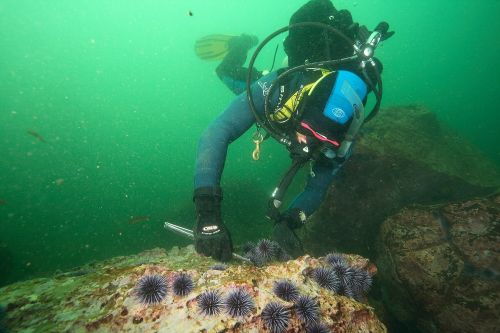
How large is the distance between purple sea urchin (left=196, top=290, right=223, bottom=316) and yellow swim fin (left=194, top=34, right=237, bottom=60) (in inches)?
333

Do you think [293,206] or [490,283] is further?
[293,206]

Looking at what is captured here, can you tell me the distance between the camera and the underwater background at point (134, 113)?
14352 mm

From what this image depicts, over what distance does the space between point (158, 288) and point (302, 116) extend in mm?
2755

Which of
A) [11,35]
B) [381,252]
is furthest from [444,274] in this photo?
[11,35]

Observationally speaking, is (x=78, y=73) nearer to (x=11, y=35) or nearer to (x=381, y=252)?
(x=11, y=35)

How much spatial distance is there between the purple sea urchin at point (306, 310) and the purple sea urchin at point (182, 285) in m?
0.93

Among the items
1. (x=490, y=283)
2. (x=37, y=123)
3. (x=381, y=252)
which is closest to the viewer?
(x=490, y=283)

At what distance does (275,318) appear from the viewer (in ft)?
6.88

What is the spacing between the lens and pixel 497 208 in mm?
4562

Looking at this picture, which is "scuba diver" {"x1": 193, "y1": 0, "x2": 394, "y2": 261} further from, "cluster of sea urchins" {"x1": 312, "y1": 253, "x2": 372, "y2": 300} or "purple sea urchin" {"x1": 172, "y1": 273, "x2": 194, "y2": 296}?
"cluster of sea urchins" {"x1": 312, "y1": 253, "x2": 372, "y2": 300}

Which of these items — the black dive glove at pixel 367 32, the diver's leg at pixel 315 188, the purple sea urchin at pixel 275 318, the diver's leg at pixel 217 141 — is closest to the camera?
the purple sea urchin at pixel 275 318

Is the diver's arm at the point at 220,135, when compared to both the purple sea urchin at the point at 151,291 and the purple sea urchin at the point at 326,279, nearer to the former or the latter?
the purple sea urchin at the point at 151,291

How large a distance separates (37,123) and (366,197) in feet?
285

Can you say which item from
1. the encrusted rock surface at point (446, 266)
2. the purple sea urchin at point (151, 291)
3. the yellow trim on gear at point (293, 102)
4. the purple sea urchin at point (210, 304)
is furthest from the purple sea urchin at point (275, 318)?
the encrusted rock surface at point (446, 266)
